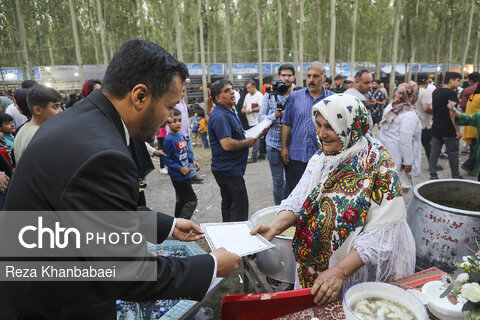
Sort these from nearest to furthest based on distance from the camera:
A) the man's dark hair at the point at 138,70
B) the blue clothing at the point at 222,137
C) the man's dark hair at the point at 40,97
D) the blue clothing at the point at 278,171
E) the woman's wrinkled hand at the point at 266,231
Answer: the man's dark hair at the point at 138,70 → the woman's wrinkled hand at the point at 266,231 → the man's dark hair at the point at 40,97 → the blue clothing at the point at 222,137 → the blue clothing at the point at 278,171

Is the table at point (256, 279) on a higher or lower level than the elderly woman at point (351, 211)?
lower

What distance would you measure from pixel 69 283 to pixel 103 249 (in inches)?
10.8

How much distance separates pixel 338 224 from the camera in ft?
4.96

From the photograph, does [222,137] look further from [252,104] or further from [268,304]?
[252,104]

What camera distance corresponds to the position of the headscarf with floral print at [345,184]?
4.78 feet

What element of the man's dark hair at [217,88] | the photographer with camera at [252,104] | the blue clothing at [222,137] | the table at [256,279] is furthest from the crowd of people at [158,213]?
the photographer with camera at [252,104]

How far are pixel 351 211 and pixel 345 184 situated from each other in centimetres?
14

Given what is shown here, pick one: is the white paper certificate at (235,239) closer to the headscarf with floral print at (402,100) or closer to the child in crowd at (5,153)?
the child in crowd at (5,153)

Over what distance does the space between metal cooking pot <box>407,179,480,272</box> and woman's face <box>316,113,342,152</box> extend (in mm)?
929

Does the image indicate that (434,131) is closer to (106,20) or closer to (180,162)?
(180,162)

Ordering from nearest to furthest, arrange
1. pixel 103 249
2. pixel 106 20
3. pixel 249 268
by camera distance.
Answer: pixel 103 249 → pixel 249 268 → pixel 106 20

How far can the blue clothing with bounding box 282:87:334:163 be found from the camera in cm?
342

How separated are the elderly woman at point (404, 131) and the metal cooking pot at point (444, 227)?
1589 mm

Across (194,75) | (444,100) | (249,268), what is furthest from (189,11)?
(249,268)
